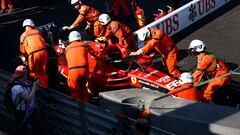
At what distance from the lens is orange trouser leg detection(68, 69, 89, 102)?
937 centimetres

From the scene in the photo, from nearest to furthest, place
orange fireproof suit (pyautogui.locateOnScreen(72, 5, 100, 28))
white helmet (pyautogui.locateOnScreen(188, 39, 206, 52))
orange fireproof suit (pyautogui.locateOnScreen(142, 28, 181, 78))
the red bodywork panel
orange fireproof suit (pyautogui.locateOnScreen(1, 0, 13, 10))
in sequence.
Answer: white helmet (pyautogui.locateOnScreen(188, 39, 206, 52))
the red bodywork panel
orange fireproof suit (pyautogui.locateOnScreen(142, 28, 181, 78))
orange fireproof suit (pyautogui.locateOnScreen(72, 5, 100, 28))
orange fireproof suit (pyautogui.locateOnScreen(1, 0, 13, 10))

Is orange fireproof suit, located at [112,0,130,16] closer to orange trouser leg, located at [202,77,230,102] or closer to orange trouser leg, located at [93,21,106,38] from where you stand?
orange trouser leg, located at [93,21,106,38]

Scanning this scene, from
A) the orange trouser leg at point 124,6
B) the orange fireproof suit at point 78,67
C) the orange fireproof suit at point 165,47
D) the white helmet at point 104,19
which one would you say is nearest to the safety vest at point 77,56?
the orange fireproof suit at point 78,67

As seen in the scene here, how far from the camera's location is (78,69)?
936cm

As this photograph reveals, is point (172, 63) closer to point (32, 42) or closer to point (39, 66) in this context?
point (39, 66)

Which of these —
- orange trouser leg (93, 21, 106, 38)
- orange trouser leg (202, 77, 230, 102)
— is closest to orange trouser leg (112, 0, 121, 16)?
orange trouser leg (93, 21, 106, 38)

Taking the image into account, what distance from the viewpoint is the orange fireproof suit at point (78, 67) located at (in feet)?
30.7

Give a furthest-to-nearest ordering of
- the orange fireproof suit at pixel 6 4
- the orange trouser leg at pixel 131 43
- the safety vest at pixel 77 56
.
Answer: the orange fireproof suit at pixel 6 4 < the orange trouser leg at pixel 131 43 < the safety vest at pixel 77 56

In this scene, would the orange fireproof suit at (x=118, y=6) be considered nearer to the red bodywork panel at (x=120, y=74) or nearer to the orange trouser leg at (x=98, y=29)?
the orange trouser leg at (x=98, y=29)

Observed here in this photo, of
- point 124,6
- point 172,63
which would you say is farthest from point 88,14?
point 172,63

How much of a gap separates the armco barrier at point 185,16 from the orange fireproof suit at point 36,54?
3711 mm

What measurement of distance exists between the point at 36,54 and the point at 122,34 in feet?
8.55

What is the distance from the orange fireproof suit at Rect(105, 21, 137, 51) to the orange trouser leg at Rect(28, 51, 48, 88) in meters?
2.25

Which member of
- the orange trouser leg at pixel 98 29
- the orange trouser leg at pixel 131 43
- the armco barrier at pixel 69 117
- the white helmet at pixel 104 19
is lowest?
the armco barrier at pixel 69 117
